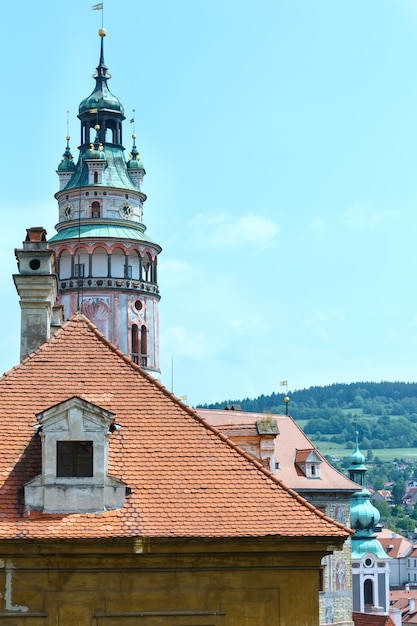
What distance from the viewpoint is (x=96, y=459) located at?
13.3m

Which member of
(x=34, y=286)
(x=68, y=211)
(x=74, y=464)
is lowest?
(x=74, y=464)

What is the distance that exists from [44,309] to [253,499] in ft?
17.2

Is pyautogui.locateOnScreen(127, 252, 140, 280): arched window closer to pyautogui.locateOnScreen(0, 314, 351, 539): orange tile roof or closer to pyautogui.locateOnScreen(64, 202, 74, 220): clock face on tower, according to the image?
pyautogui.locateOnScreen(64, 202, 74, 220): clock face on tower

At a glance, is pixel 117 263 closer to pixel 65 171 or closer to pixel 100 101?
Result: pixel 65 171

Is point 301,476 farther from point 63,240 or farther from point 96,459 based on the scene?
point 96,459

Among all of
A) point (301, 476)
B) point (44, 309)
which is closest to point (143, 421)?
point (44, 309)

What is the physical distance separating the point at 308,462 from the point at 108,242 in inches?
Result: 795

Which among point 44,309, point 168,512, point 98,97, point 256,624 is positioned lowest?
point 256,624

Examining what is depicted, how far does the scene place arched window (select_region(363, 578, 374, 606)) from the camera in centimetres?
7969

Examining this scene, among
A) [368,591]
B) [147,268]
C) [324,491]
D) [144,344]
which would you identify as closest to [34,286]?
[324,491]

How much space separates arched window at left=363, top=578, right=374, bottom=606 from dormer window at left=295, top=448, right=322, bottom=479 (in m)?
28.4

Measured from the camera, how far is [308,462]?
5331cm

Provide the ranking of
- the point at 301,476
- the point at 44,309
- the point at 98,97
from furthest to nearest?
1. the point at 98,97
2. the point at 301,476
3. the point at 44,309

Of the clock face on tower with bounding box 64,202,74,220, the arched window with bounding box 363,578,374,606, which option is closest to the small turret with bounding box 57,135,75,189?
the clock face on tower with bounding box 64,202,74,220
